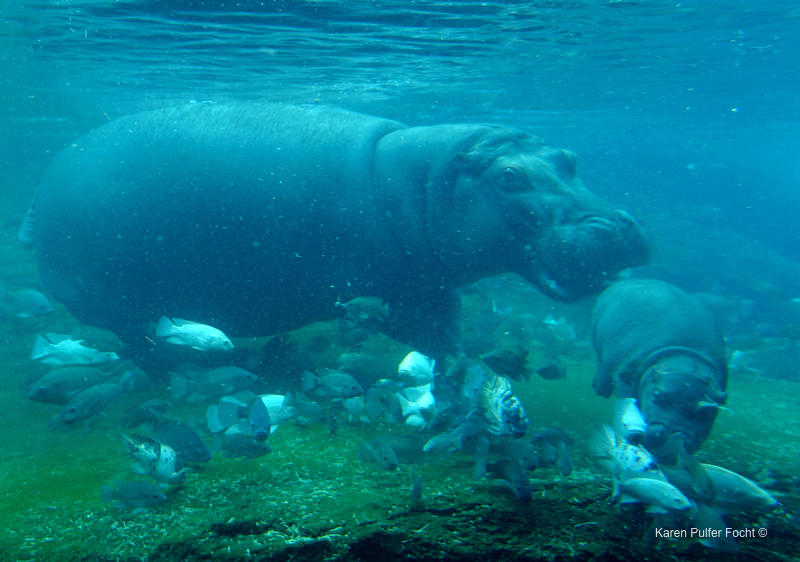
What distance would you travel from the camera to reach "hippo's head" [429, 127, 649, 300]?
4012mm

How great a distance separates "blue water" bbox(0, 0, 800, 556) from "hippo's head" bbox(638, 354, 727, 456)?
44cm

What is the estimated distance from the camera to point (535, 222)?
13.8 ft

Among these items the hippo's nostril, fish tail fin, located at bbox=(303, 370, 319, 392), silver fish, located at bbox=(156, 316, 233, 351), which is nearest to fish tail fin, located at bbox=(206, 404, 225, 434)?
silver fish, located at bbox=(156, 316, 233, 351)

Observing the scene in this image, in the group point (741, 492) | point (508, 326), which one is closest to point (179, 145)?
point (741, 492)

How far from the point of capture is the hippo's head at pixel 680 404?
3.44 m

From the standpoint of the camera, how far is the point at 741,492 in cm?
253

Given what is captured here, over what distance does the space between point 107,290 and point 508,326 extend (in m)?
6.95

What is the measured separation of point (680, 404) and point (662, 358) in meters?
0.69

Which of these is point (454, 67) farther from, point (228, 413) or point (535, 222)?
point (228, 413)

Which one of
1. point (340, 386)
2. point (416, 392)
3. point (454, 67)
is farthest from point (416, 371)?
point (454, 67)

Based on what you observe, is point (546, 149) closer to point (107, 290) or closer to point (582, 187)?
point (582, 187)

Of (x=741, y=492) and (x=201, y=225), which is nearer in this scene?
(x=741, y=492)

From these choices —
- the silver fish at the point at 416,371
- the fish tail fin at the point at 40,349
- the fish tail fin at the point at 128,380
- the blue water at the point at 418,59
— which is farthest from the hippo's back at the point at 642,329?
A: the blue water at the point at 418,59

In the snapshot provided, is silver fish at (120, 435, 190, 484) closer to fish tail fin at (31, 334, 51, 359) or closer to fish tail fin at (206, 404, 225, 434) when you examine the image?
fish tail fin at (206, 404, 225, 434)
